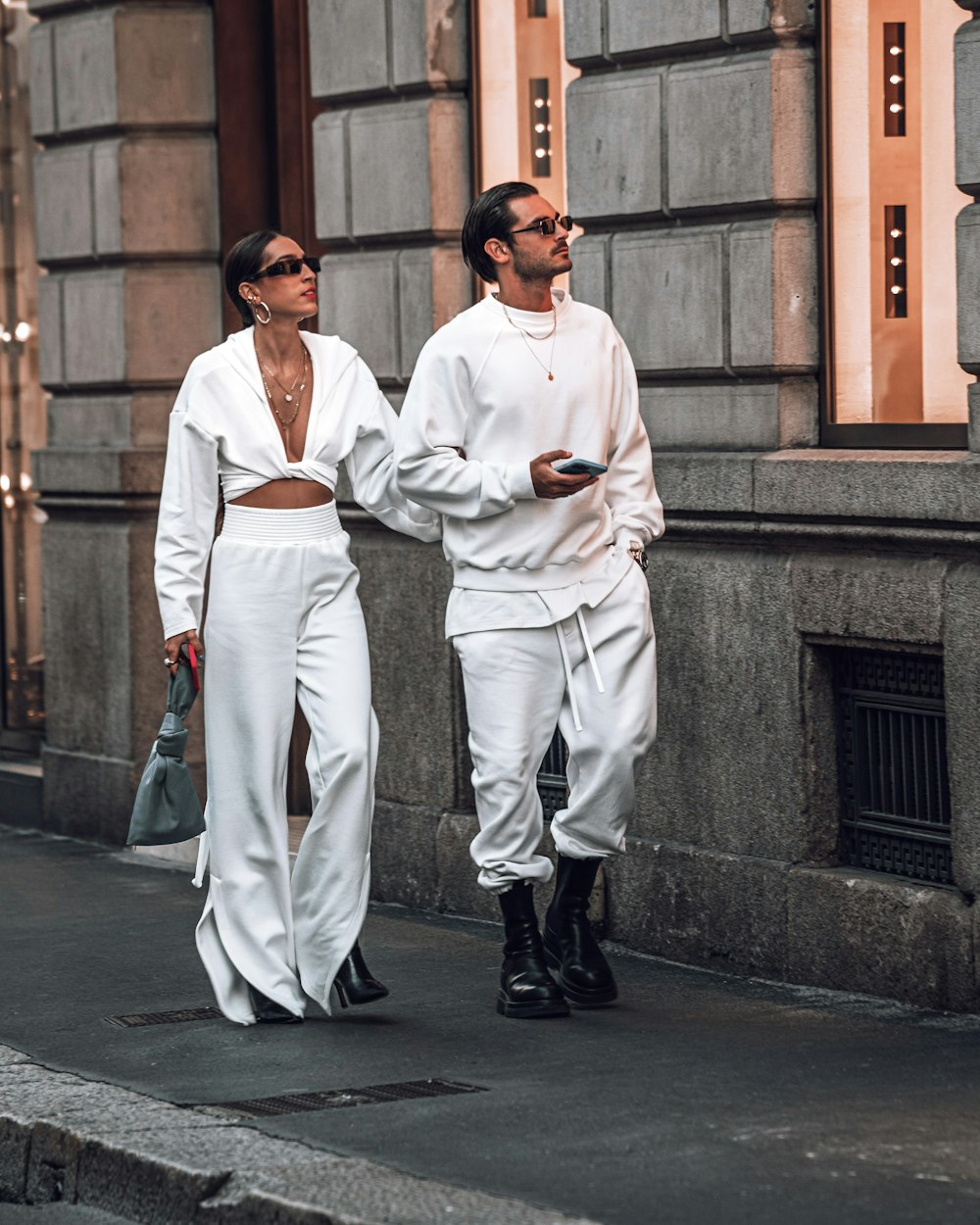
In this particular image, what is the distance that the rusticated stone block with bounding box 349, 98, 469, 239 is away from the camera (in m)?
9.32

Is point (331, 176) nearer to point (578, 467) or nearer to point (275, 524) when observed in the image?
point (275, 524)

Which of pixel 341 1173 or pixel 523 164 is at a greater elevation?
pixel 523 164

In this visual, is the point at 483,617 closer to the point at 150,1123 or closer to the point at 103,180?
the point at 150,1123

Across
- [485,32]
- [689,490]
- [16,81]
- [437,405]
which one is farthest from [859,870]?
[16,81]

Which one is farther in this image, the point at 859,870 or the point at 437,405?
the point at 859,870

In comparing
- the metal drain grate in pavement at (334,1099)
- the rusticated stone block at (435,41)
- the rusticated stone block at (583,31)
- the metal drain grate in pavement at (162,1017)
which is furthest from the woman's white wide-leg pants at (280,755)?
the rusticated stone block at (435,41)

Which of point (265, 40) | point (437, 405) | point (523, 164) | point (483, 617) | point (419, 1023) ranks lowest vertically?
point (419, 1023)

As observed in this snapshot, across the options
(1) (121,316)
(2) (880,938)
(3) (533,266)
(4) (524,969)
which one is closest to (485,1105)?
(4) (524,969)

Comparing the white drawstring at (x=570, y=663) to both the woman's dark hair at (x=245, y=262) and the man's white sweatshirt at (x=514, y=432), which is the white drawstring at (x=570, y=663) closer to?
the man's white sweatshirt at (x=514, y=432)

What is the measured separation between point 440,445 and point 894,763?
1.71 meters

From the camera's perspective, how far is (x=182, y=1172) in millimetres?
5332

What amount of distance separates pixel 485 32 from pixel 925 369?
2.53 metres

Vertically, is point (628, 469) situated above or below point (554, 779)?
above

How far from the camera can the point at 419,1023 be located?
6957mm
